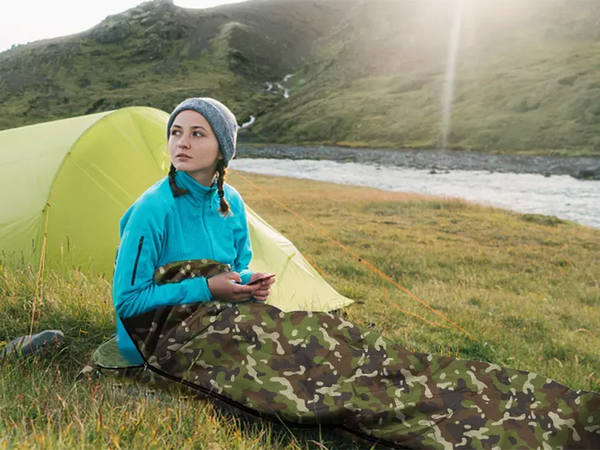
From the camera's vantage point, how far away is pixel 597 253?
11586mm

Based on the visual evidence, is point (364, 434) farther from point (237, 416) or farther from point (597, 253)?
point (597, 253)

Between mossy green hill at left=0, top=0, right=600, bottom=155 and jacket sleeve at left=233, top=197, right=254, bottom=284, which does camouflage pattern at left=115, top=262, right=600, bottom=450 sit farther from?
mossy green hill at left=0, top=0, right=600, bottom=155

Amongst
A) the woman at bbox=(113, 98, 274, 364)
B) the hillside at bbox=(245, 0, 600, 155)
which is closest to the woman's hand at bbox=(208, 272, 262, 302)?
the woman at bbox=(113, 98, 274, 364)

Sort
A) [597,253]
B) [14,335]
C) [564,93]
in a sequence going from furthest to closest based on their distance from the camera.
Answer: [564,93], [597,253], [14,335]

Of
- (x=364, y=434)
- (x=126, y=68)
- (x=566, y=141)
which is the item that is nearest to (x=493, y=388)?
(x=364, y=434)

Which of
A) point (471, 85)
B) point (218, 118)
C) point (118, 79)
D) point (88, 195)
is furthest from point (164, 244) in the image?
point (118, 79)

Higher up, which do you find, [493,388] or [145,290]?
[145,290]

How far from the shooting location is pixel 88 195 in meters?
5.29

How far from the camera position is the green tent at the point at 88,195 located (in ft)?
16.6

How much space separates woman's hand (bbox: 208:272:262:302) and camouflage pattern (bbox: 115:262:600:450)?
0.21 feet

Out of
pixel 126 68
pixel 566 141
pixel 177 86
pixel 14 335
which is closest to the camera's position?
pixel 14 335

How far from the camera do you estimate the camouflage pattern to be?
281 cm

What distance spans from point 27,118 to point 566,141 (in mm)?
130690

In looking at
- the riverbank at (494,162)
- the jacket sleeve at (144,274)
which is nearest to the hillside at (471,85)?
the riverbank at (494,162)
